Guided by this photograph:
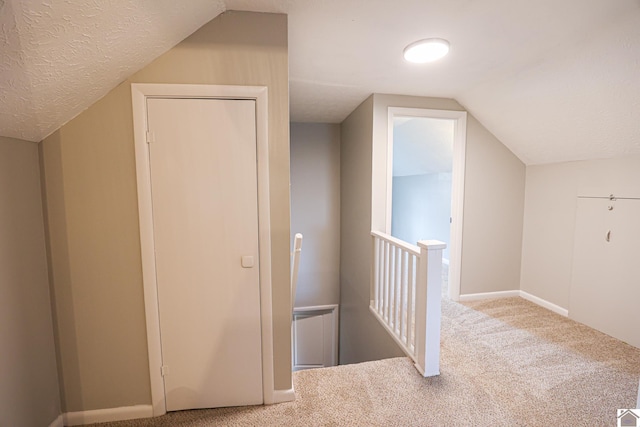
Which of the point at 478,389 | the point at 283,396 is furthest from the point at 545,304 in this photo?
the point at 283,396

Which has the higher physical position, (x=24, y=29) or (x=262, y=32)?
(x=262, y=32)

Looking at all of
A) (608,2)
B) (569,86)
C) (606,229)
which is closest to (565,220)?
(606,229)

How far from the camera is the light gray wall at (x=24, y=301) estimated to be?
127cm

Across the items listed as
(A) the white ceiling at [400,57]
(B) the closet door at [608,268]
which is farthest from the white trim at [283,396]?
(B) the closet door at [608,268]

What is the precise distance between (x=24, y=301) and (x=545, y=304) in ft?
13.5

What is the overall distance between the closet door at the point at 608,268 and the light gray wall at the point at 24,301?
393cm

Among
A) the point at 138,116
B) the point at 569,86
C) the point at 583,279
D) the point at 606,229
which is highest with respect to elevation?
the point at 569,86

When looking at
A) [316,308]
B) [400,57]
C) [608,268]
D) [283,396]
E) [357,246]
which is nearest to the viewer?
[283,396]

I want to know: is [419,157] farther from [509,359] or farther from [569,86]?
[509,359]

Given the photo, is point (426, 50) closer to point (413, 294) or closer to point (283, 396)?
point (413, 294)

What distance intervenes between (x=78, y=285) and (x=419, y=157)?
429cm

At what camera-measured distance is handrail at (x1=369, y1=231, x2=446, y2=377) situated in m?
→ 1.89

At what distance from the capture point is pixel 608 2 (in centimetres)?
145

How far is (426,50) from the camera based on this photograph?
74.4 inches
